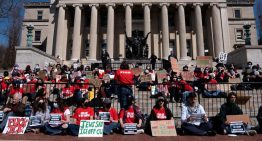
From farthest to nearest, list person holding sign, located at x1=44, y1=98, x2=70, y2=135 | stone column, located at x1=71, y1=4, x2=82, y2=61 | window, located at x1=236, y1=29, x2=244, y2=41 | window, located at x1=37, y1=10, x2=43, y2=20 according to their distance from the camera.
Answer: window, located at x1=37, y1=10, x2=43, y2=20 → window, located at x1=236, y1=29, x2=244, y2=41 → stone column, located at x1=71, y1=4, x2=82, y2=61 → person holding sign, located at x1=44, y1=98, x2=70, y2=135

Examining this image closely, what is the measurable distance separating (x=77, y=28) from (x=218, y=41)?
22.9 meters

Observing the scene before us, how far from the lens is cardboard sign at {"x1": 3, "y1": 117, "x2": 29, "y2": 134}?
9.54 metres

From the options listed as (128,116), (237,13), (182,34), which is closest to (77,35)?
(182,34)

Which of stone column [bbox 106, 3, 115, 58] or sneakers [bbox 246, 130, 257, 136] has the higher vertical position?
stone column [bbox 106, 3, 115, 58]

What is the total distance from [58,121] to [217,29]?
3917cm

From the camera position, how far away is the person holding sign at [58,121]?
966 centimetres

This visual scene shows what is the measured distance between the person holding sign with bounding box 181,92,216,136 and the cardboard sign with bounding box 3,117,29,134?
5.64 meters

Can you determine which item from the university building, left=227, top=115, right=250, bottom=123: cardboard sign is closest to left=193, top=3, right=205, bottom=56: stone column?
the university building

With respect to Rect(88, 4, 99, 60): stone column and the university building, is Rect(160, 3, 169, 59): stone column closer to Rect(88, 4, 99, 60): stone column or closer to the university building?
the university building

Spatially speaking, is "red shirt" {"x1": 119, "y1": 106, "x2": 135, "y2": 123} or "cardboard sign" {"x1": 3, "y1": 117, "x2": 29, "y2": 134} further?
"red shirt" {"x1": 119, "y1": 106, "x2": 135, "y2": 123}

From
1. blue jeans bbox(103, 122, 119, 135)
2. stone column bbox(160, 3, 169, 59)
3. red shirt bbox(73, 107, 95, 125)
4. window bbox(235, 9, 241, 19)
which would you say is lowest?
blue jeans bbox(103, 122, 119, 135)

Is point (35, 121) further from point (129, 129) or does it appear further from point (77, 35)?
point (77, 35)

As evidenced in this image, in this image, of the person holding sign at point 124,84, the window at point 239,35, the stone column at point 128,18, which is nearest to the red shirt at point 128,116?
the person holding sign at point 124,84

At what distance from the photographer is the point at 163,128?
31.0 feet
